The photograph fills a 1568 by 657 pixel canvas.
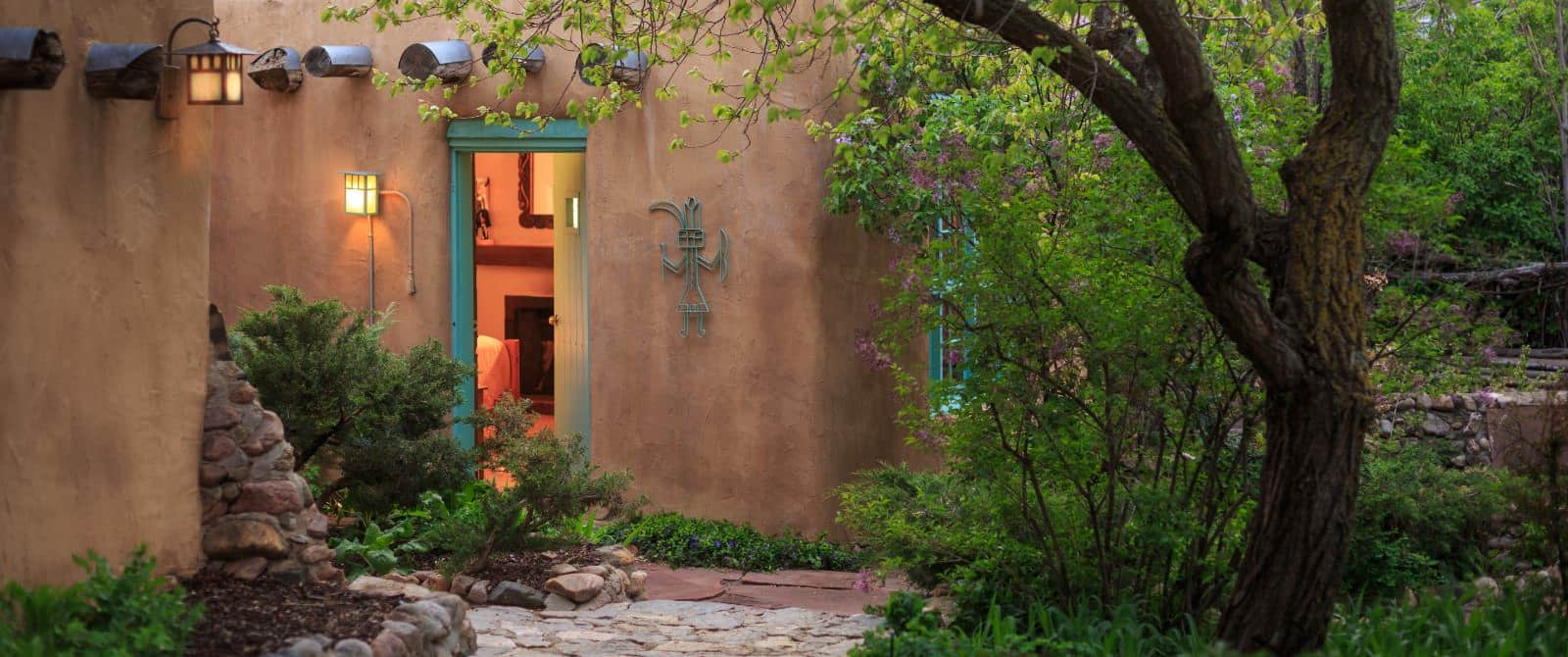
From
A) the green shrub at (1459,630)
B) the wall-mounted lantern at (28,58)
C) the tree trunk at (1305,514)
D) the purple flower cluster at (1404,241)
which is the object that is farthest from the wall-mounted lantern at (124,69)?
the purple flower cluster at (1404,241)

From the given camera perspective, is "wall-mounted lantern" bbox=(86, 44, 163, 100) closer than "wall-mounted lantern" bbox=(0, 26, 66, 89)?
No

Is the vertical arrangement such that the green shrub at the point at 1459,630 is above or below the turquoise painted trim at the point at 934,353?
below

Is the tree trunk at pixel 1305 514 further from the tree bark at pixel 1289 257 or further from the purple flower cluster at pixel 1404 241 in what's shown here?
the purple flower cluster at pixel 1404 241

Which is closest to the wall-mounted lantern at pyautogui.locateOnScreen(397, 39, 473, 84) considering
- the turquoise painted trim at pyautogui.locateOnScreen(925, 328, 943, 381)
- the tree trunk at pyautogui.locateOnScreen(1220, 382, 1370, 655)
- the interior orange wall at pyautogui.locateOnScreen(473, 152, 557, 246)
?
the turquoise painted trim at pyautogui.locateOnScreen(925, 328, 943, 381)

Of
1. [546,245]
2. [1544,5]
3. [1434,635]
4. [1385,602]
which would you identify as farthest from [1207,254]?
[1544,5]

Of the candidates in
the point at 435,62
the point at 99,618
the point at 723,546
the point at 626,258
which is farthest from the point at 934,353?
the point at 99,618

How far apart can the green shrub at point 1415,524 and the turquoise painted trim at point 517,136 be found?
569 cm

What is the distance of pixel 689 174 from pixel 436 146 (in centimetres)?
197

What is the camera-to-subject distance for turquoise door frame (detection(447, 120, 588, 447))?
32.9 ft

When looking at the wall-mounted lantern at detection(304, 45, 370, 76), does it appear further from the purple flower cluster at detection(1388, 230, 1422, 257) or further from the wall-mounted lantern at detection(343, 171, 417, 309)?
the purple flower cluster at detection(1388, 230, 1422, 257)

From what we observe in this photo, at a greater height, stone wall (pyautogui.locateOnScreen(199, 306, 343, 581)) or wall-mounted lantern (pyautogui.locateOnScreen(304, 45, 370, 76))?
wall-mounted lantern (pyautogui.locateOnScreen(304, 45, 370, 76))

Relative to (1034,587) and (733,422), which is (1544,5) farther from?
(1034,587)

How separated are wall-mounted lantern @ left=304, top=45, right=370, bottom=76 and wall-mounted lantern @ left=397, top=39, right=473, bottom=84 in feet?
2.12

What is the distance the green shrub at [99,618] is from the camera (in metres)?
4.58
